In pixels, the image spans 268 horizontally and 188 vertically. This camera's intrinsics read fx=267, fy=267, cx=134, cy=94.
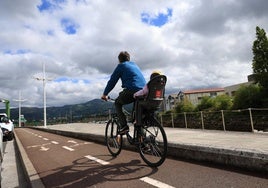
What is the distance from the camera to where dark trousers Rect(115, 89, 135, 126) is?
5290mm

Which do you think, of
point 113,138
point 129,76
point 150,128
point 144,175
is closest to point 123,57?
point 129,76

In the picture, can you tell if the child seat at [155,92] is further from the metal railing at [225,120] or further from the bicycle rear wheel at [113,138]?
the metal railing at [225,120]

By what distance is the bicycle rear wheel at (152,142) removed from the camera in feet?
15.1

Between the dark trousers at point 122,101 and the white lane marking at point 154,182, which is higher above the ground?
the dark trousers at point 122,101

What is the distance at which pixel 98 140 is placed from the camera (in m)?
10.2

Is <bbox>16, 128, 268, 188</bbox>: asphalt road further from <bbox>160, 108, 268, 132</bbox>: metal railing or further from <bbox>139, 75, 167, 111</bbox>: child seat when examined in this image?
<bbox>160, 108, 268, 132</bbox>: metal railing

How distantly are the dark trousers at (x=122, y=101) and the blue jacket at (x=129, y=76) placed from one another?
0.36 feet

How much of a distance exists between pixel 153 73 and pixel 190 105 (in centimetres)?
4240

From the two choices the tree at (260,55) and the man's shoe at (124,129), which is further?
the tree at (260,55)

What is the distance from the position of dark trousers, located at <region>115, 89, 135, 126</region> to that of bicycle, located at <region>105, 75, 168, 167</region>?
0.20 meters

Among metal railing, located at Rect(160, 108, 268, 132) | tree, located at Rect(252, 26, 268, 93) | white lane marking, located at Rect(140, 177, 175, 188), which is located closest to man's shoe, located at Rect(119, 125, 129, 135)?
white lane marking, located at Rect(140, 177, 175, 188)

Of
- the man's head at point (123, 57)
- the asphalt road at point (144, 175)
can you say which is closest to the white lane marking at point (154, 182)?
the asphalt road at point (144, 175)

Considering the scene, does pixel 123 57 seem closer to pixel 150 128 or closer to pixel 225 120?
pixel 150 128

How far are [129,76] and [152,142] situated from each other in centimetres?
136
